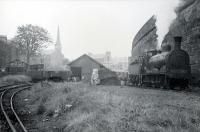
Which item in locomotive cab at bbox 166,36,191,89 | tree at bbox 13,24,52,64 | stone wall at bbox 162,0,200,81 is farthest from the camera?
tree at bbox 13,24,52,64

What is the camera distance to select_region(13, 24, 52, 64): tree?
47.4m

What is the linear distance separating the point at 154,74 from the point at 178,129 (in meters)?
10.3

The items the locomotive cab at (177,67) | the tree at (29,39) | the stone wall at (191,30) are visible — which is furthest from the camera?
the tree at (29,39)

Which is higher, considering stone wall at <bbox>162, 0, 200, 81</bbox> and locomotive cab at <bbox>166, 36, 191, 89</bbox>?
stone wall at <bbox>162, 0, 200, 81</bbox>

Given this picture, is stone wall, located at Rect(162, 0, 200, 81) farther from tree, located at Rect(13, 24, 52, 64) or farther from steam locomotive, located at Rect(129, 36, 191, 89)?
tree, located at Rect(13, 24, 52, 64)

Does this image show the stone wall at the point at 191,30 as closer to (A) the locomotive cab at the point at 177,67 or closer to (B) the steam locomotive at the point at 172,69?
(B) the steam locomotive at the point at 172,69

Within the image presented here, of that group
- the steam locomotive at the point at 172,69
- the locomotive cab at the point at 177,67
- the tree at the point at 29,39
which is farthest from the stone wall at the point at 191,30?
the tree at the point at 29,39

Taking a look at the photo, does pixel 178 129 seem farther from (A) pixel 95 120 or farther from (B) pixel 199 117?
(A) pixel 95 120

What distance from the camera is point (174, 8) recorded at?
21.0m

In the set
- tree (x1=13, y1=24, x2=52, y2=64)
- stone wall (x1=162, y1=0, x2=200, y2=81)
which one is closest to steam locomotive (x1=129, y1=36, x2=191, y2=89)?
stone wall (x1=162, y1=0, x2=200, y2=81)

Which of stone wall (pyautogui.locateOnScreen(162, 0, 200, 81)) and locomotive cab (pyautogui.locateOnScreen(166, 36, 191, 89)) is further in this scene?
stone wall (pyautogui.locateOnScreen(162, 0, 200, 81))

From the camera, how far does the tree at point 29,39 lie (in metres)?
47.4

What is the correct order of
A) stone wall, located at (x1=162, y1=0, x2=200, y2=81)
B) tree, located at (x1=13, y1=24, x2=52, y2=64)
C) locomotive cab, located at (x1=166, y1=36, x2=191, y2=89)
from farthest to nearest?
1. tree, located at (x1=13, y1=24, x2=52, y2=64)
2. stone wall, located at (x1=162, y1=0, x2=200, y2=81)
3. locomotive cab, located at (x1=166, y1=36, x2=191, y2=89)

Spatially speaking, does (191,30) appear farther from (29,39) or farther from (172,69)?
(29,39)
